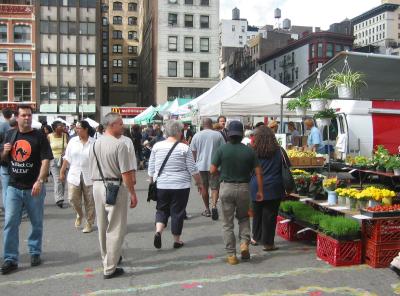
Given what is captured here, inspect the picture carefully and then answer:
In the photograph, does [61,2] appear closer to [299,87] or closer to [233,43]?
[299,87]

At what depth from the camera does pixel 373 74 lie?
488 inches

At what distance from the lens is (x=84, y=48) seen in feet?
196

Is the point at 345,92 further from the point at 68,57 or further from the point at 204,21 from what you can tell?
the point at 68,57

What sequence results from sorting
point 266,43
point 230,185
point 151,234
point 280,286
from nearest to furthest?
point 280,286
point 230,185
point 151,234
point 266,43

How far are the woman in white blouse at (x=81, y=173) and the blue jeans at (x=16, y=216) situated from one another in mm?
1968

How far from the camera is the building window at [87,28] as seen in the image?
59.6 metres

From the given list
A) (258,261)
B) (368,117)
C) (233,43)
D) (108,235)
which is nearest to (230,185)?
(258,261)

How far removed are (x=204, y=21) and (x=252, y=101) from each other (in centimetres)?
4701

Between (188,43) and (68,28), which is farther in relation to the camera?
(188,43)

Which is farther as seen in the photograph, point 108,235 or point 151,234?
point 151,234

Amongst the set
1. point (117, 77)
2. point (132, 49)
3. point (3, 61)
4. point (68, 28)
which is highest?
point (132, 49)

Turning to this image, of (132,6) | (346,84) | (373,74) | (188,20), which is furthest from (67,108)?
(346,84)

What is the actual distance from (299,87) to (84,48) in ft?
169

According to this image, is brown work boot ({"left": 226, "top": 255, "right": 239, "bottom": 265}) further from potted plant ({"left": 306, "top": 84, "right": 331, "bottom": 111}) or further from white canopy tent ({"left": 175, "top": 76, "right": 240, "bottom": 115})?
white canopy tent ({"left": 175, "top": 76, "right": 240, "bottom": 115})
